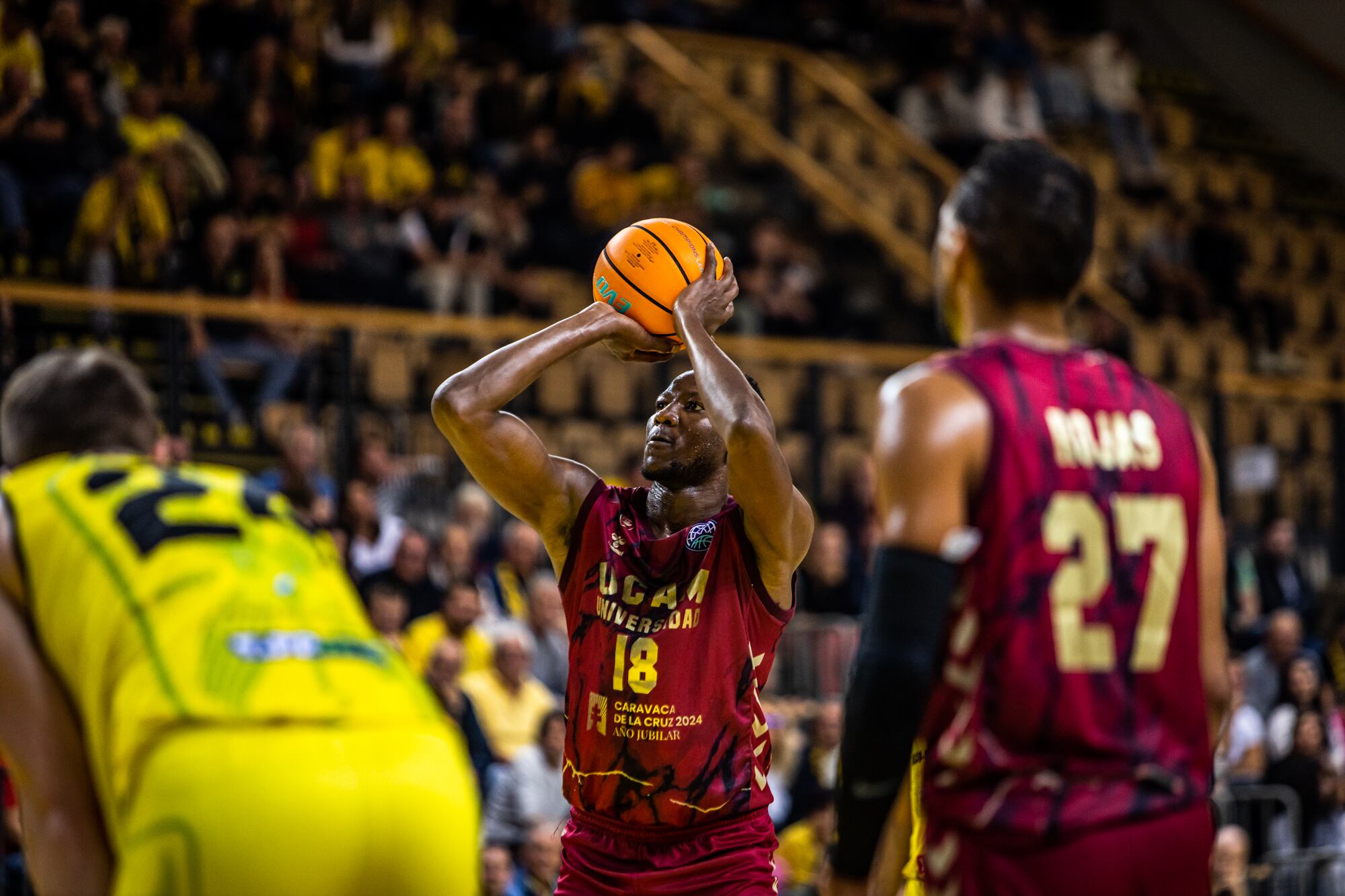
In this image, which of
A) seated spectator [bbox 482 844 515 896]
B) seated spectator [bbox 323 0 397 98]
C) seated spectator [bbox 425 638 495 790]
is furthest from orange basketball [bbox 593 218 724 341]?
seated spectator [bbox 323 0 397 98]

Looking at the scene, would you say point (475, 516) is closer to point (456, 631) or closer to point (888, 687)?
point (456, 631)

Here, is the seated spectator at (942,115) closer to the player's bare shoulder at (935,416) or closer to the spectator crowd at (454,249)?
the spectator crowd at (454,249)

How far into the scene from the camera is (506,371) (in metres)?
4.86

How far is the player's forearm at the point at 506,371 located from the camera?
4.81 metres

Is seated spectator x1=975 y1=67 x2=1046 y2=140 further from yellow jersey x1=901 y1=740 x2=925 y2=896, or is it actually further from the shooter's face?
yellow jersey x1=901 y1=740 x2=925 y2=896

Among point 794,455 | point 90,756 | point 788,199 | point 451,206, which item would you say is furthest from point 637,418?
point 90,756

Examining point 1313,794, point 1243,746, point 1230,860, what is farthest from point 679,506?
point 1243,746

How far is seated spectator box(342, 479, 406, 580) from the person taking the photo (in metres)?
10.4

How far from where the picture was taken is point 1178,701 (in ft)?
10.0

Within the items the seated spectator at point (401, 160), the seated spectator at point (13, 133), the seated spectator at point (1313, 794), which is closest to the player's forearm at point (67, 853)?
the seated spectator at point (13, 133)

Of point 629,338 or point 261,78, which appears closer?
point 629,338

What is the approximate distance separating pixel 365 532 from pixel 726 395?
644 cm

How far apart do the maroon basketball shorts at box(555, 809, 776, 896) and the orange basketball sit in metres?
1.42

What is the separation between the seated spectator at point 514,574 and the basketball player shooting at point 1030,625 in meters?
7.72
